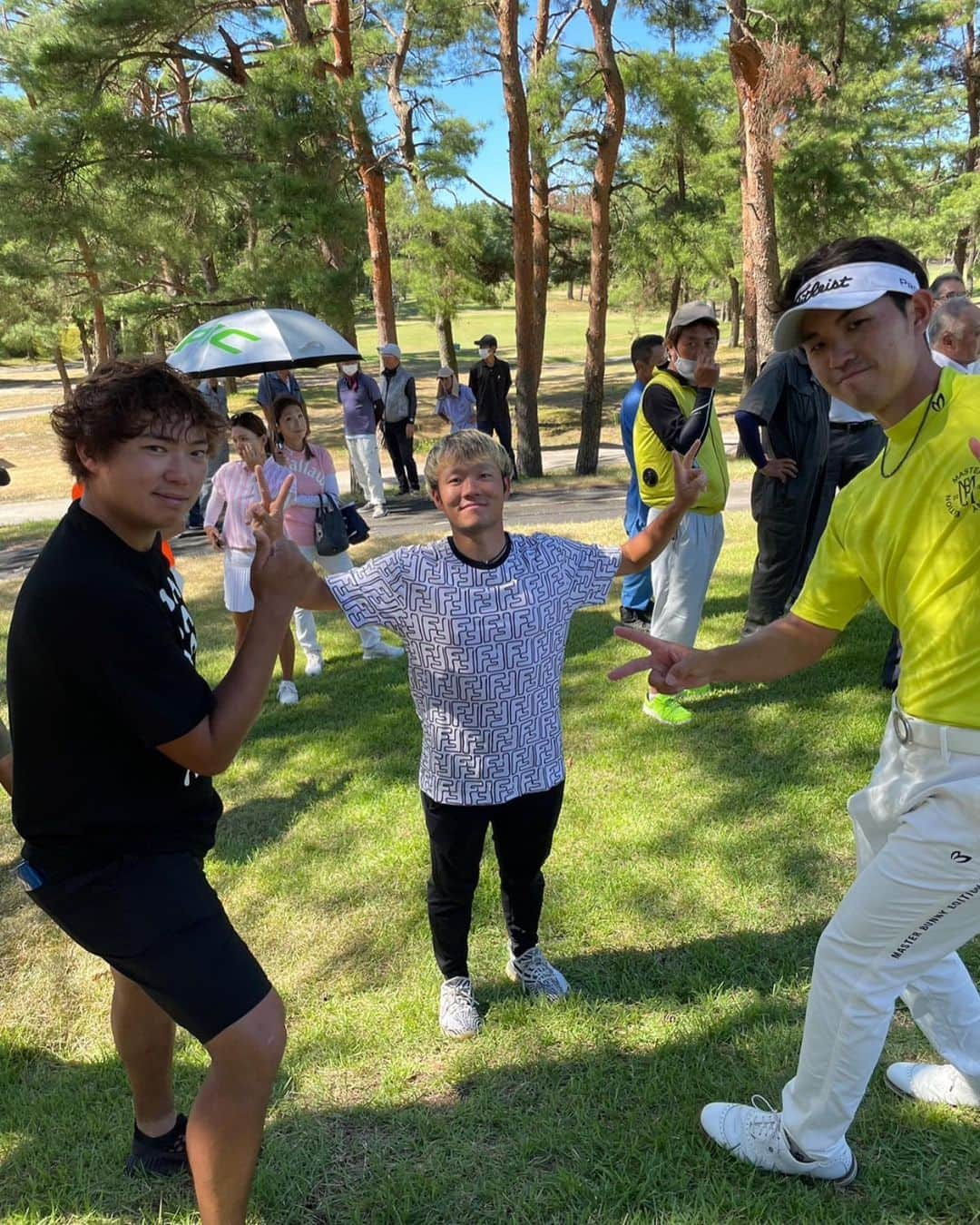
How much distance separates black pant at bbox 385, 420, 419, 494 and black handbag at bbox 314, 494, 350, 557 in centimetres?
723

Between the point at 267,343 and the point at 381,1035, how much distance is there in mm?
5298

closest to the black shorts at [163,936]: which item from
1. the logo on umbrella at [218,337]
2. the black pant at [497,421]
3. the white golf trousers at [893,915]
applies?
the white golf trousers at [893,915]

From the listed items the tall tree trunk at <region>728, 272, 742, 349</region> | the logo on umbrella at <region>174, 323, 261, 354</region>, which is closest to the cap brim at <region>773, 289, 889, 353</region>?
the logo on umbrella at <region>174, 323, 261, 354</region>

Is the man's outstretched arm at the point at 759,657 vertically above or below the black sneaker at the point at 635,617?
above

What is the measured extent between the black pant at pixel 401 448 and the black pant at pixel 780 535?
7.89 m

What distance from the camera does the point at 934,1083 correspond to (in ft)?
7.20

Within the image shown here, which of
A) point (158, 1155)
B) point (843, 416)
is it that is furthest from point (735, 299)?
point (158, 1155)

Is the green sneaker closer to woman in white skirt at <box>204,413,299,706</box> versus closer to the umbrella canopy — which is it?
woman in white skirt at <box>204,413,299,706</box>

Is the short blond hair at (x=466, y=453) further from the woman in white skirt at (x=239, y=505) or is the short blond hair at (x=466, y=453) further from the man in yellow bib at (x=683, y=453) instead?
the woman in white skirt at (x=239, y=505)

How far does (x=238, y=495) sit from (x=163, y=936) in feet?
11.6

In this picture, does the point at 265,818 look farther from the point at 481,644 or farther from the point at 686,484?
the point at 686,484

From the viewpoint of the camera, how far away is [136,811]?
1.71 metres

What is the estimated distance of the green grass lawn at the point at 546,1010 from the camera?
2078 mm

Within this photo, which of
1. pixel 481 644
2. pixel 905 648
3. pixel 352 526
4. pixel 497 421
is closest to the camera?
pixel 905 648
